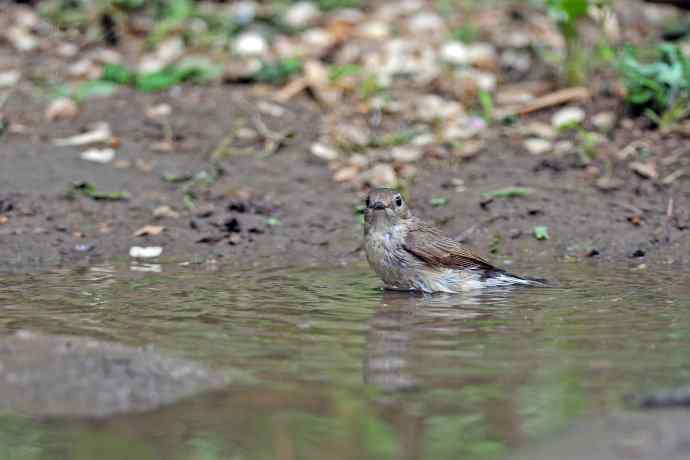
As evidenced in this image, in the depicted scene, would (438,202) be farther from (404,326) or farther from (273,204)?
(404,326)

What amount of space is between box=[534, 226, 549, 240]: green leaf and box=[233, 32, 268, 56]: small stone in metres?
4.20

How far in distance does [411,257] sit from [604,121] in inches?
126

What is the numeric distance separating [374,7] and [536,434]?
9.20 metres

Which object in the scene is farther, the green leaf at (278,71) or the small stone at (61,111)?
the green leaf at (278,71)

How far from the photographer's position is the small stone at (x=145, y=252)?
316 inches

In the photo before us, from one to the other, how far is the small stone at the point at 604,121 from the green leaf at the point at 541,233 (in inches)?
70.1

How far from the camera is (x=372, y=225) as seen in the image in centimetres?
751

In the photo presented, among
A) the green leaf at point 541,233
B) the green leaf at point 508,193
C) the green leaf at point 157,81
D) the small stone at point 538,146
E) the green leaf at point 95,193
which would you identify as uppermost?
the green leaf at point 157,81

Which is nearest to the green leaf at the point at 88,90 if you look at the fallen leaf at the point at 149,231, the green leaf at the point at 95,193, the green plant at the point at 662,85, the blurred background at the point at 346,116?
the blurred background at the point at 346,116

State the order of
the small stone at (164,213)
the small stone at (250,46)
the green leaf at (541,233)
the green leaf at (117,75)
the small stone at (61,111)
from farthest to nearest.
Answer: the small stone at (250,46)
the green leaf at (117,75)
the small stone at (61,111)
the small stone at (164,213)
the green leaf at (541,233)

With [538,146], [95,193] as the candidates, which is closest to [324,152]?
[538,146]

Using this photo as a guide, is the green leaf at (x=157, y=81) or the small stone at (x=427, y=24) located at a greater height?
the small stone at (x=427, y=24)

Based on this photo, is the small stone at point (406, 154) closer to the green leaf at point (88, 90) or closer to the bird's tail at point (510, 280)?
the bird's tail at point (510, 280)

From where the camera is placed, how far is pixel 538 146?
31.2 feet
